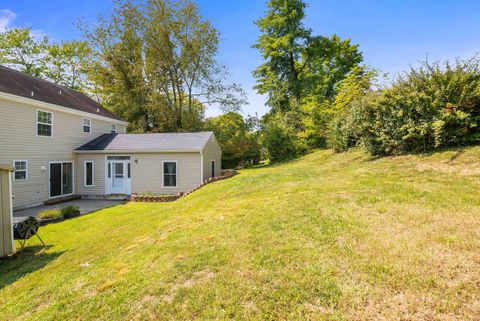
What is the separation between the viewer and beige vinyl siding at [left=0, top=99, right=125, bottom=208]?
35.0ft

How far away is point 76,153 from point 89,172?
1.37m

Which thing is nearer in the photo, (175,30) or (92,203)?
(92,203)

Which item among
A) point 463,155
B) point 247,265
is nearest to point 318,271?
point 247,265

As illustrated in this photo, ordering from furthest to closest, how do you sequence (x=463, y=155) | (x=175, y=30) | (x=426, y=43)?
(x=175, y=30) → (x=426, y=43) → (x=463, y=155)

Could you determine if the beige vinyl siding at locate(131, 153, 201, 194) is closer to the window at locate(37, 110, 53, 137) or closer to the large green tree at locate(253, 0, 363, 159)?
the window at locate(37, 110, 53, 137)

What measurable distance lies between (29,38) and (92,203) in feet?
78.1

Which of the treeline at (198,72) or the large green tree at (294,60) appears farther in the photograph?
the large green tree at (294,60)

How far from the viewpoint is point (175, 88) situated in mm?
23500

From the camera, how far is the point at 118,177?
46.6ft

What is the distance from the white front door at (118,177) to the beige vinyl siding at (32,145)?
2004 millimetres

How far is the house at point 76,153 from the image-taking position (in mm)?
11242

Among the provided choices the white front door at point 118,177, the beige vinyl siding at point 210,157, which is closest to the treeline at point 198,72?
the beige vinyl siding at point 210,157

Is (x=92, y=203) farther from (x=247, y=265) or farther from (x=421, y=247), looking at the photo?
(x=421, y=247)

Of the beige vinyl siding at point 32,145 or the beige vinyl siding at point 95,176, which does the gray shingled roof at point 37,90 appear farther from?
the beige vinyl siding at point 95,176
